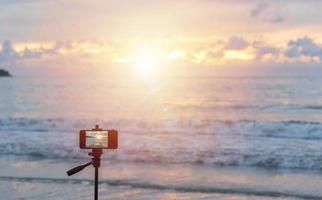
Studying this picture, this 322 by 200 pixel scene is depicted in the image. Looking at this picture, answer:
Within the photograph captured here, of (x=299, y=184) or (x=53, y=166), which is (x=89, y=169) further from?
(x=299, y=184)

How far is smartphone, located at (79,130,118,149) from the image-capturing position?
3.76m

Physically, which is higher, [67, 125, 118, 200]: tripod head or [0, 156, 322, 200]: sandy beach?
[67, 125, 118, 200]: tripod head

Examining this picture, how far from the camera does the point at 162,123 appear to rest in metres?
19.9

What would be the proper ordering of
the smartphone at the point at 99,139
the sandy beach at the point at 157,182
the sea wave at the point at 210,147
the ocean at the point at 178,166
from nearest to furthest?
1. the smartphone at the point at 99,139
2. the sandy beach at the point at 157,182
3. the ocean at the point at 178,166
4. the sea wave at the point at 210,147

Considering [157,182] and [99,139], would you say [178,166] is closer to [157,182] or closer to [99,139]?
[157,182]

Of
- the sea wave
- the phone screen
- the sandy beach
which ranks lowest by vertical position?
the sandy beach

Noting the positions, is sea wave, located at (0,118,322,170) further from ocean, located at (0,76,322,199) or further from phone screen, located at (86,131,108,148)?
phone screen, located at (86,131,108,148)

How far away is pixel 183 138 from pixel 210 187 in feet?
21.5

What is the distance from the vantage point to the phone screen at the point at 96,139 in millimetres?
3777

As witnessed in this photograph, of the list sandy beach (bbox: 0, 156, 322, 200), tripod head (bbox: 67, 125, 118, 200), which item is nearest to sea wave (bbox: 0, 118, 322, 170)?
sandy beach (bbox: 0, 156, 322, 200)

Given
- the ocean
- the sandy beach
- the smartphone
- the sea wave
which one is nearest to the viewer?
the smartphone

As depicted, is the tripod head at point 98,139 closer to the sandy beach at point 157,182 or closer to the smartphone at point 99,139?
the smartphone at point 99,139

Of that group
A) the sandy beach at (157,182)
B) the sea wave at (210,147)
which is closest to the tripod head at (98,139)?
the sandy beach at (157,182)

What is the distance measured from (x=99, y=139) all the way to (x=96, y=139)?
0.02 metres
